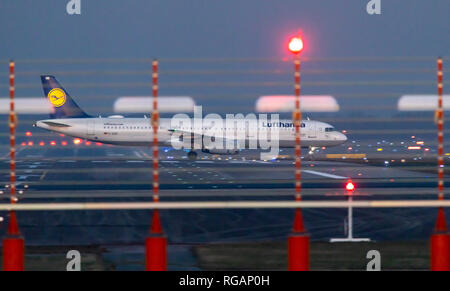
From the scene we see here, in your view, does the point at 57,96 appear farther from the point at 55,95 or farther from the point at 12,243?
the point at 12,243

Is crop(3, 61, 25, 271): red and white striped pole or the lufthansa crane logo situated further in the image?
the lufthansa crane logo

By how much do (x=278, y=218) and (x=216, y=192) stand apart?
949 cm

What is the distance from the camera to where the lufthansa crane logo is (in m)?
10.0

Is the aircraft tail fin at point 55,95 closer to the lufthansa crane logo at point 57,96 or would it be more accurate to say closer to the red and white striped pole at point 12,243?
the lufthansa crane logo at point 57,96

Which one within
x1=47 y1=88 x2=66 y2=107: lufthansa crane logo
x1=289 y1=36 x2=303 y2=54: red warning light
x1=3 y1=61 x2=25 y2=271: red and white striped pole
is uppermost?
x1=289 y1=36 x2=303 y2=54: red warning light

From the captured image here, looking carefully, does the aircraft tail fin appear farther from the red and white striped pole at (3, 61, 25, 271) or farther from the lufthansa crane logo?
the red and white striped pole at (3, 61, 25, 271)

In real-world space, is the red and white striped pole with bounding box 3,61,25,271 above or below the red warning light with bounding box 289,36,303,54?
below

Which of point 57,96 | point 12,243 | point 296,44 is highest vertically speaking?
point 296,44

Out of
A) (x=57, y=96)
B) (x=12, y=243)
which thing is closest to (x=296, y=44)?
(x=57, y=96)

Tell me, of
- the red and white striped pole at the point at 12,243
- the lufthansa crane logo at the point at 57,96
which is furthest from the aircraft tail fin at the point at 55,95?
the red and white striped pole at the point at 12,243

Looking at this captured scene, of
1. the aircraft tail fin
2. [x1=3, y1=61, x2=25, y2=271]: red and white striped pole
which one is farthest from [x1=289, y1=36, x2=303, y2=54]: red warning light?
[x1=3, y1=61, x2=25, y2=271]: red and white striped pole

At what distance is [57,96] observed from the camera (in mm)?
10266
